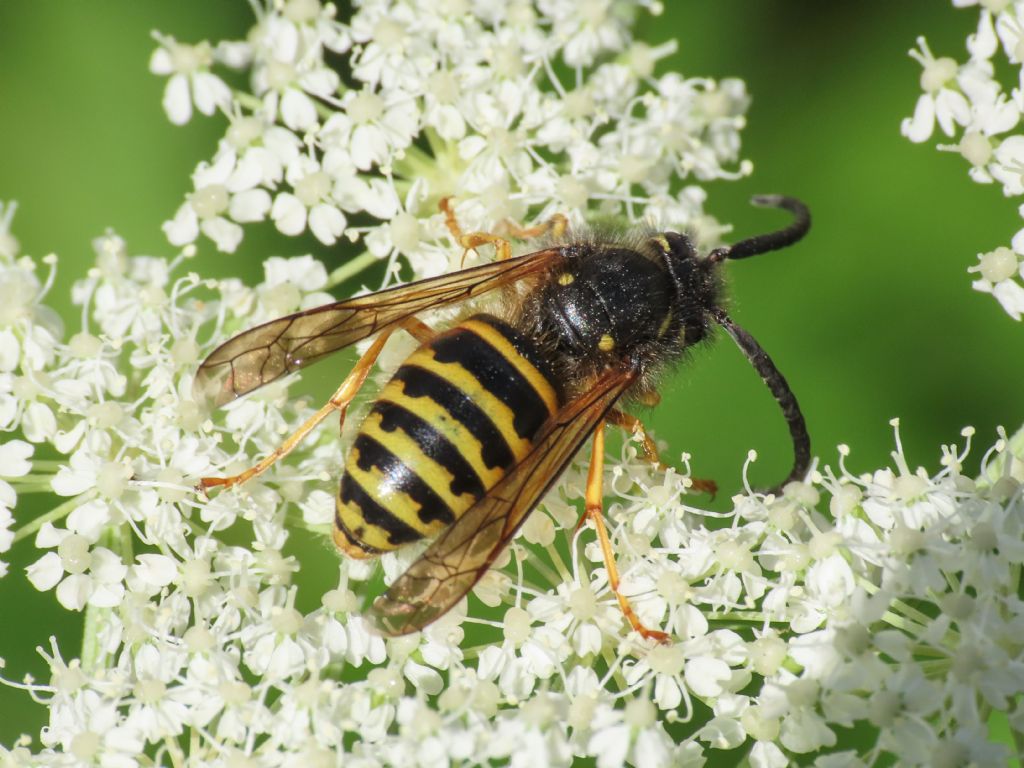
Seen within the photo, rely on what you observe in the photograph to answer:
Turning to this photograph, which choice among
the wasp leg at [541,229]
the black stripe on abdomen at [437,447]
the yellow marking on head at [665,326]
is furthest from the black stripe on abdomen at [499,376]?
the wasp leg at [541,229]

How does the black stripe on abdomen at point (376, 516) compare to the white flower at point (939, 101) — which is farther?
the white flower at point (939, 101)

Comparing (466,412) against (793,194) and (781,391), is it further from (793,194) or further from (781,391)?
(793,194)

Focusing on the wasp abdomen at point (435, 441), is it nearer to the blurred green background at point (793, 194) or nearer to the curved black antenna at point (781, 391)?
the curved black antenna at point (781, 391)

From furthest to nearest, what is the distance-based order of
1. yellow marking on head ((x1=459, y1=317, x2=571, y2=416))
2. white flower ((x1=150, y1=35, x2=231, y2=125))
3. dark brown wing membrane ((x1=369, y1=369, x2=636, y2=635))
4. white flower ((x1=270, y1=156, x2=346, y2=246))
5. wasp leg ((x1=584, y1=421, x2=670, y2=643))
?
1. white flower ((x1=150, y1=35, x2=231, y2=125))
2. white flower ((x1=270, y1=156, x2=346, y2=246))
3. wasp leg ((x1=584, y1=421, x2=670, y2=643))
4. yellow marking on head ((x1=459, y1=317, x2=571, y2=416))
5. dark brown wing membrane ((x1=369, y1=369, x2=636, y2=635))

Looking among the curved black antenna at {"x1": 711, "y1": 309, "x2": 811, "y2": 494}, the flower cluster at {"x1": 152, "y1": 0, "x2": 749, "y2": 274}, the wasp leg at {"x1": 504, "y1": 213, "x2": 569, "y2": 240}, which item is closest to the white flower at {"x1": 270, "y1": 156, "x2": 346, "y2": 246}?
the flower cluster at {"x1": 152, "y1": 0, "x2": 749, "y2": 274}

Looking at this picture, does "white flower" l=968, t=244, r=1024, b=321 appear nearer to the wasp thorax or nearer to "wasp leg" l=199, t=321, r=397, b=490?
the wasp thorax

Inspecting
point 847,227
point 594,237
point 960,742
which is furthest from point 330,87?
point 960,742
